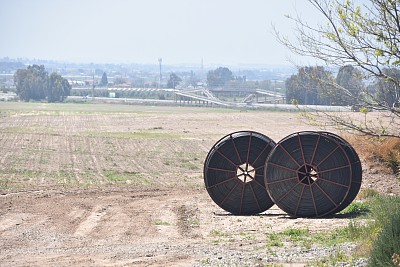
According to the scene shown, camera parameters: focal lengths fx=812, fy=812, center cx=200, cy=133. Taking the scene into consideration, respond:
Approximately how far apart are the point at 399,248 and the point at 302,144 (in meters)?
7.82

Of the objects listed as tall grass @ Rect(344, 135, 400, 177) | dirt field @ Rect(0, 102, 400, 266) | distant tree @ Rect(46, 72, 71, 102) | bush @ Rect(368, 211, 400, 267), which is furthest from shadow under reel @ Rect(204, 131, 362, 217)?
distant tree @ Rect(46, 72, 71, 102)

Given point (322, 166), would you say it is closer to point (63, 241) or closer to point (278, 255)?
point (278, 255)

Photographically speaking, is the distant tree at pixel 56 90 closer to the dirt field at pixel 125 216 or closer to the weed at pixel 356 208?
the dirt field at pixel 125 216

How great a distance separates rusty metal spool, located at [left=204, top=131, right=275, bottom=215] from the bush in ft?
27.2

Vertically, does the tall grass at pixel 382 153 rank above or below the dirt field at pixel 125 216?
above

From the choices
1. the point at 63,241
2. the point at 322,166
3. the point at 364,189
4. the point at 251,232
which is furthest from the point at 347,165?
the point at 63,241

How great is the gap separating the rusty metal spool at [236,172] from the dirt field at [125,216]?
0.48 meters

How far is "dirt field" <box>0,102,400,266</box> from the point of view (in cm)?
1590

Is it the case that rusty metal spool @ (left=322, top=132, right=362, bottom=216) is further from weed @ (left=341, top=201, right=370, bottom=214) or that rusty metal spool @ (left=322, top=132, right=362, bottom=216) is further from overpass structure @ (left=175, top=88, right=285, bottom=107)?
overpass structure @ (left=175, top=88, right=285, bottom=107)

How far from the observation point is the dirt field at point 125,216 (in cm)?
1590

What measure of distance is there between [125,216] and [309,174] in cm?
518

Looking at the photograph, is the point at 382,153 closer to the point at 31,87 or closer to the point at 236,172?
the point at 236,172

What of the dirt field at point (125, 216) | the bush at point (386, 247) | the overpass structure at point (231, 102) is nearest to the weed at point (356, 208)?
the dirt field at point (125, 216)

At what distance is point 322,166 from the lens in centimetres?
2002
